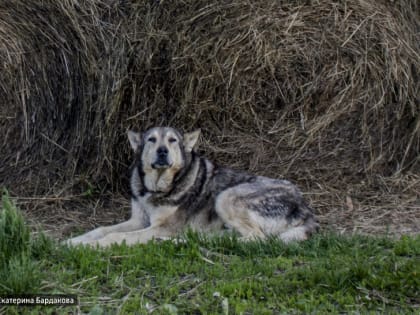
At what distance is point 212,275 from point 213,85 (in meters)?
3.12

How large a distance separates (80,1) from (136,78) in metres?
1.01

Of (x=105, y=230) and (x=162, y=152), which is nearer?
(x=105, y=230)

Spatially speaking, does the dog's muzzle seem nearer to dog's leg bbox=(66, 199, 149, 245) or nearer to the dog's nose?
the dog's nose

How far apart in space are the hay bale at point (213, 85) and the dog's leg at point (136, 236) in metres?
1.26

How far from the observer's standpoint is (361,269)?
16.6ft

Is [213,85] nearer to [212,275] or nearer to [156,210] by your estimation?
[156,210]

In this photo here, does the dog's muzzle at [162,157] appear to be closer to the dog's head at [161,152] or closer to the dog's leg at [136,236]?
the dog's head at [161,152]

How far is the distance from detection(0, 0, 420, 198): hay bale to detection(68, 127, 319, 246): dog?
68cm

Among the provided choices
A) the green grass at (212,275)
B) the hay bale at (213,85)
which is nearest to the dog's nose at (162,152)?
the hay bale at (213,85)

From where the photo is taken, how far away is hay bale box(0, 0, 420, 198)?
785 centimetres

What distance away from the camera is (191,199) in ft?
23.5

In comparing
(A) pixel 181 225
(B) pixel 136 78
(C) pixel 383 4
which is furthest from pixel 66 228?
(C) pixel 383 4

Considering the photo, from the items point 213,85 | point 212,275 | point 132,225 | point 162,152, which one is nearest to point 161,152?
point 162,152

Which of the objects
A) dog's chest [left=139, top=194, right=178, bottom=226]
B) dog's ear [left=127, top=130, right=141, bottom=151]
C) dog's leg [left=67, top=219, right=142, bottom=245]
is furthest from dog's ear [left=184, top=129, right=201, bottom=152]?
dog's leg [left=67, top=219, right=142, bottom=245]
